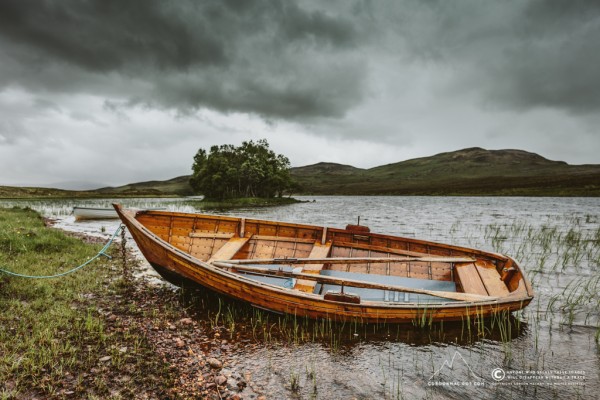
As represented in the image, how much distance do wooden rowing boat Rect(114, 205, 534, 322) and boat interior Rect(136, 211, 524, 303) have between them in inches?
1.2

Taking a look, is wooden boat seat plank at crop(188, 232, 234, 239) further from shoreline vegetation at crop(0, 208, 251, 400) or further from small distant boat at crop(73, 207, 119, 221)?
small distant boat at crop(73, 207, 119, 221)

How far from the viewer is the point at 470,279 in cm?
835

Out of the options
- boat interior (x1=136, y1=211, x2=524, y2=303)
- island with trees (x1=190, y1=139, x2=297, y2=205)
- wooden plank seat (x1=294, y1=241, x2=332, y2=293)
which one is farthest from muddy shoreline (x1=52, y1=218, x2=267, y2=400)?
island with trees (x1=190, y1=139, x2=297, y2=205)

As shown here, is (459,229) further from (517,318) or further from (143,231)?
(143,231)

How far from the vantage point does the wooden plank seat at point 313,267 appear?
8.16 m

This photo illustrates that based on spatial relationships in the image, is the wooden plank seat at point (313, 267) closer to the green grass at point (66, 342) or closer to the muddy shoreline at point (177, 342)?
the muddy shoreline at point (177, 342)

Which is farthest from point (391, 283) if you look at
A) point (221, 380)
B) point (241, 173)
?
point (241, 173)

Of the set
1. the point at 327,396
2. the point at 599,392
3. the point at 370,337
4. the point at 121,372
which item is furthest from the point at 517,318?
the point at 121,372

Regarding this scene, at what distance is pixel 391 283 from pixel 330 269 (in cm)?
187

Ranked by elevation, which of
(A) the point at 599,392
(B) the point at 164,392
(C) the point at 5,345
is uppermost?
(C) the point at 5,345

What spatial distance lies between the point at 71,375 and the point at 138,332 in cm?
165

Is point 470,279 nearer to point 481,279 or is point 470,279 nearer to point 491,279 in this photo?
point 481,279

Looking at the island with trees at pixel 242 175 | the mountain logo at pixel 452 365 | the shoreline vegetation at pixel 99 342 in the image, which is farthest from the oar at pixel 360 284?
the island with trees at pixel 242 175

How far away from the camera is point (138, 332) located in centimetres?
659
